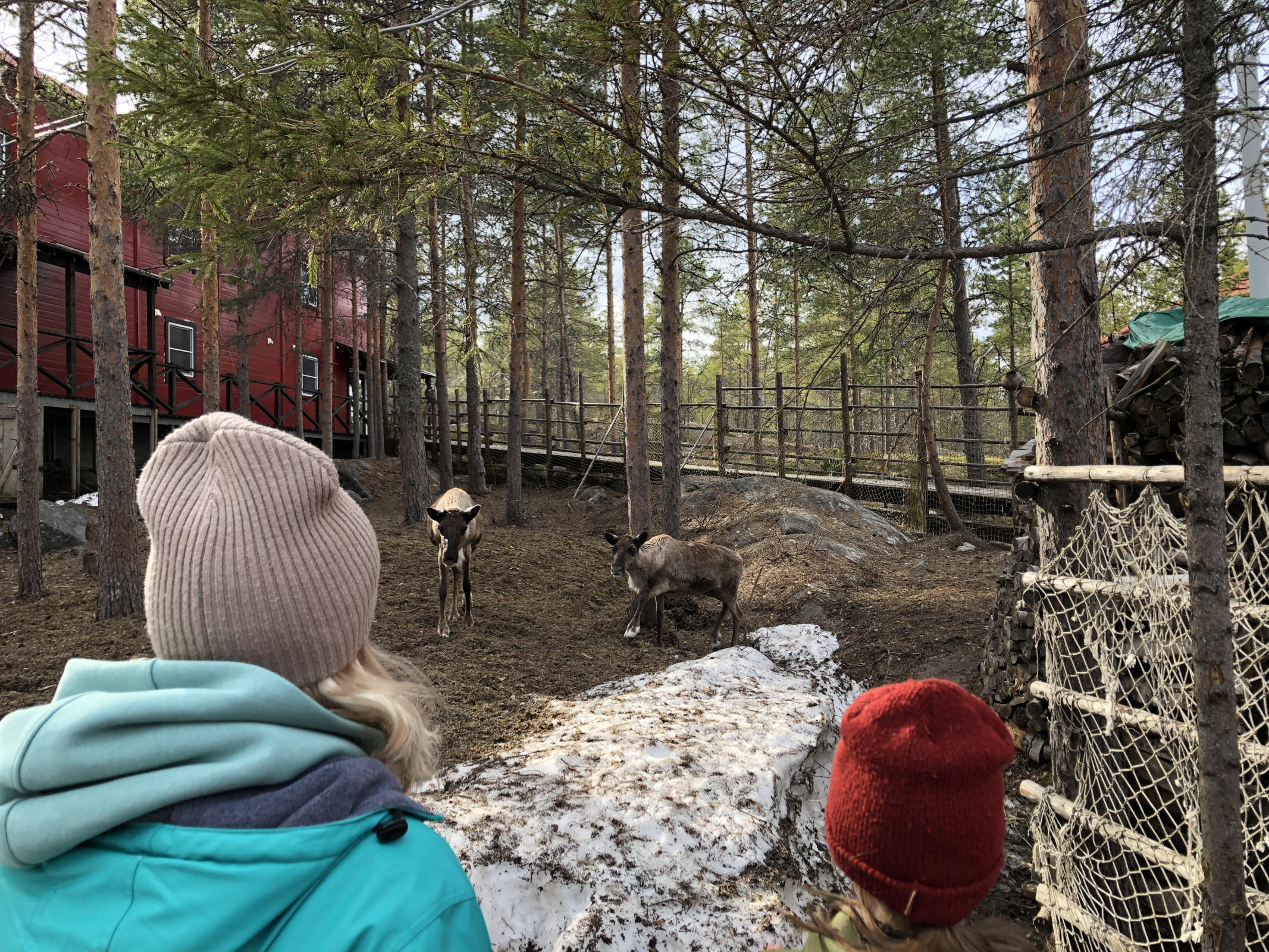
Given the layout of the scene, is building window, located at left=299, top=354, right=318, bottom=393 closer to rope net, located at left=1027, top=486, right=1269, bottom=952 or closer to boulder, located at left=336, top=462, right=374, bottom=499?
boulder, located at left=336, top=462, right=374, bottom=499

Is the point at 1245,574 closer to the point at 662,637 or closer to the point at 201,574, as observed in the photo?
the point at 201,574

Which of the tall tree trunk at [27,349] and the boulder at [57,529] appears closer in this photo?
the tall tree trunk at [27,349]

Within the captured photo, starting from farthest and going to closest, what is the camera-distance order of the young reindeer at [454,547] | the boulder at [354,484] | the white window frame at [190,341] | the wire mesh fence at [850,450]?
the white window frame at [190,341] → the boulder at [354,484] → the wire mesh fence at [850,450] → the young reindeer at [454,547]

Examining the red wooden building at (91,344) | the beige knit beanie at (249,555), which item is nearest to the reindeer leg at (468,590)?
the red wooden building at (91,344)

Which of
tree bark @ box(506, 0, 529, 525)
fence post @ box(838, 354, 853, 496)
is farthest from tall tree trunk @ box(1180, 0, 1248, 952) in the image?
fence post @ box(838, 354, 853, 496)

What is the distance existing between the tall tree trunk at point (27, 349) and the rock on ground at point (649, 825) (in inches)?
310

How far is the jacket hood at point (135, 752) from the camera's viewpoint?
105 centimetres

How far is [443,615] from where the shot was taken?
8062mm

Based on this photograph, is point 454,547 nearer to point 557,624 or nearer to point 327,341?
point 557,624

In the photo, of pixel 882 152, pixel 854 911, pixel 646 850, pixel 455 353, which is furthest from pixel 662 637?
pixel 455 353

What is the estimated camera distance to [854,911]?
153 centimetres

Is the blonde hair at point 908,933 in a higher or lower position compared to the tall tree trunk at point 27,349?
lower

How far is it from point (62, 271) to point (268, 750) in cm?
2160

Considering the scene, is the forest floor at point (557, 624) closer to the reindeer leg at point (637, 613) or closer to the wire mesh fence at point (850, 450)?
the reindeer leg at point (637, 613)
